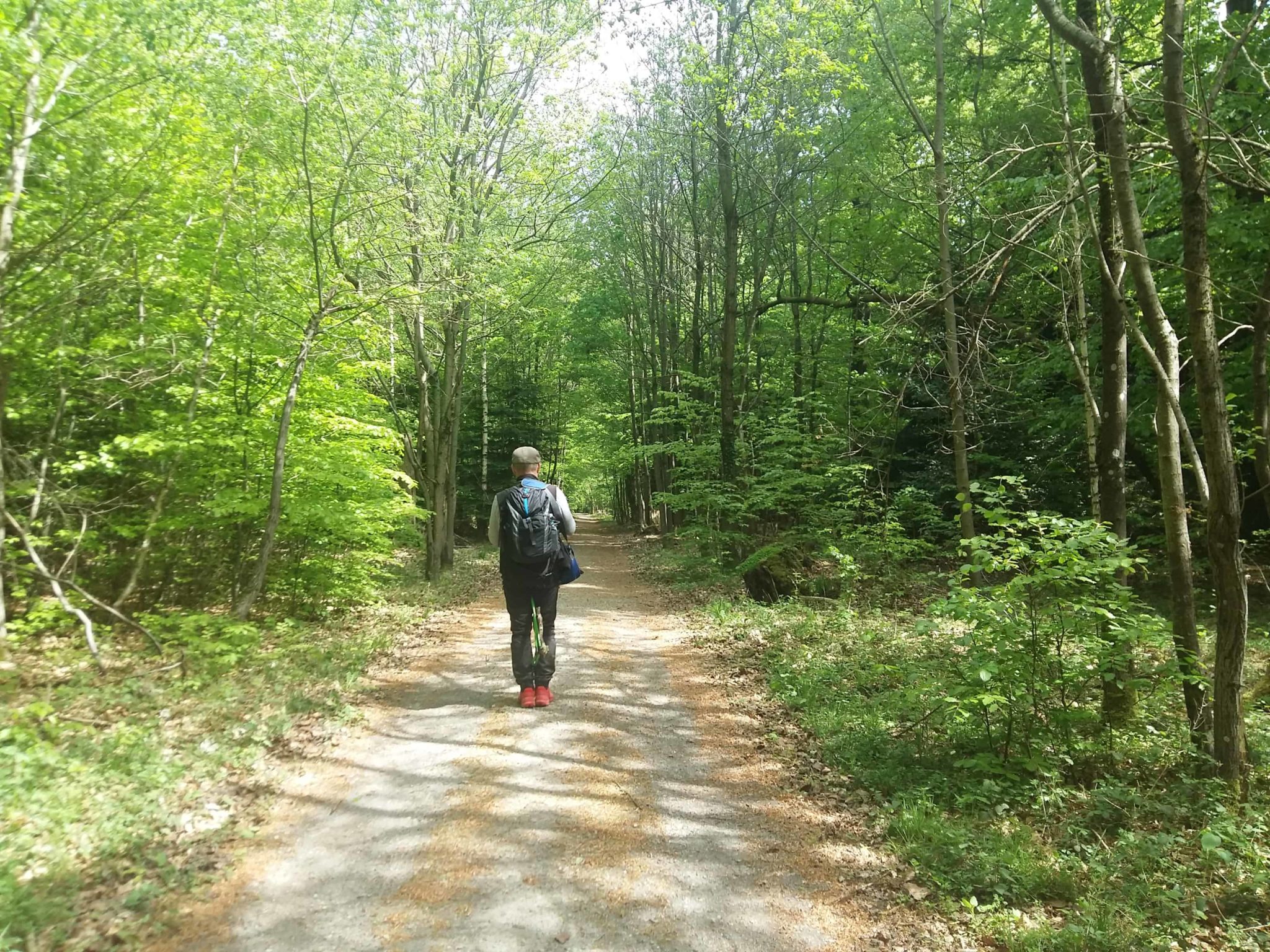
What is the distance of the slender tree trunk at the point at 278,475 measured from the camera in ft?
25.2

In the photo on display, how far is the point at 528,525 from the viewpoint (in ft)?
19.0

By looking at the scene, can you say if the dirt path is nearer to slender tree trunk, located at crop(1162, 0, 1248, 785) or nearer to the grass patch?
the grass patch

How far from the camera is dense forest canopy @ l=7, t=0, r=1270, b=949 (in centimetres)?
505

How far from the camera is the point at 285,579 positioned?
30.1ft

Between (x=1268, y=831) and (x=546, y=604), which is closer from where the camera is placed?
(x=1268, y=831)

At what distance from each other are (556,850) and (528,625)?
2.44 metres

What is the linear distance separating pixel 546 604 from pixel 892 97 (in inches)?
460

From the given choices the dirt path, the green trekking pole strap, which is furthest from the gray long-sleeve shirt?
the dirt path

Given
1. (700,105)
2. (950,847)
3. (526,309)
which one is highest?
(700,105)

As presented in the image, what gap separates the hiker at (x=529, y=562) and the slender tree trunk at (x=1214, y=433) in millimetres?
4369

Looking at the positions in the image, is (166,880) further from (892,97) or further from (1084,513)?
(892,97)

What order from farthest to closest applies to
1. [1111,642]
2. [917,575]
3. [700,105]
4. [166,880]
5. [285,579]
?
1. [700,105]
2. [917,575]
3. [285,579]
4. [1111,642]
5. [166,880]

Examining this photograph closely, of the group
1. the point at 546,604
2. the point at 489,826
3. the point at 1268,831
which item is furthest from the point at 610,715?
the point at 1268,831

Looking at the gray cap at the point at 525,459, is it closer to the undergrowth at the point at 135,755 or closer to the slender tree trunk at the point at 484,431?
the undergrowth at the point at 135,755
